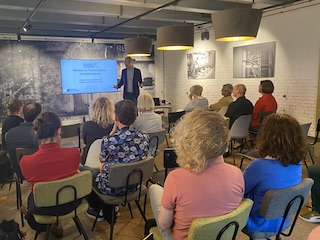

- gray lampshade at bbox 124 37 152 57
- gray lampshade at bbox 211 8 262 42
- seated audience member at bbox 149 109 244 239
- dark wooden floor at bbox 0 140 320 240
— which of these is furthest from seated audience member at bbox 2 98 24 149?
seated audience member at bbox 149 109 244 239

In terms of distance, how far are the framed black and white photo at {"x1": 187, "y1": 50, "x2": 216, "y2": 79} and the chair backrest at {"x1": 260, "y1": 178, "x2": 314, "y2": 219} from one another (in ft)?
21.5

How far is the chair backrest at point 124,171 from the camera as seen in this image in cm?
219

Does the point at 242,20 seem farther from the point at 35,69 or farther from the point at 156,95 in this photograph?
the point at 156,95

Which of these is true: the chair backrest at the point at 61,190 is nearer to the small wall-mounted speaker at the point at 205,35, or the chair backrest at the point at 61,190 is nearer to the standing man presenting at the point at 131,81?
the standing man presenting at the point at 131,81

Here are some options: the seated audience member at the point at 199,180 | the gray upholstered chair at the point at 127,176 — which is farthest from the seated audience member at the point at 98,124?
the seated audience member at the point at 199,180

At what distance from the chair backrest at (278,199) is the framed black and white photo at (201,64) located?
6550 millimetres

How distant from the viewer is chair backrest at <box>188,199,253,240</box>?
1.30 metres

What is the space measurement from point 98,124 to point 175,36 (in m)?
1.77

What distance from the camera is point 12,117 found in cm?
370

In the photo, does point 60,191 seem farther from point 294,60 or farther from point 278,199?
point 294,60

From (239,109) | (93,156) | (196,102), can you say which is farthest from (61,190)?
(196,102)

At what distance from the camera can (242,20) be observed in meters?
3.27

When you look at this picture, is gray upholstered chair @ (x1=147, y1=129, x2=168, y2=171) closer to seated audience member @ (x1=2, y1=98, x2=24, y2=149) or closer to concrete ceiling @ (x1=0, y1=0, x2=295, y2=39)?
seated audience member @ (x1=2, y1=98, x2=24, y2=149)

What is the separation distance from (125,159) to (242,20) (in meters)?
2.11
